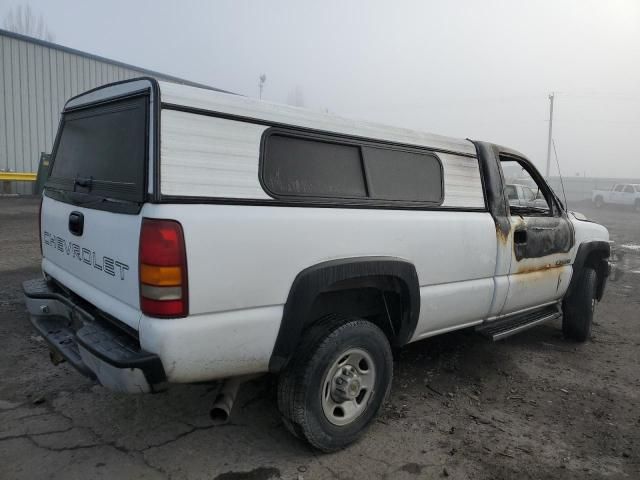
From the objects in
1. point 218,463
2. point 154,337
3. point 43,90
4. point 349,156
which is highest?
point 43,90

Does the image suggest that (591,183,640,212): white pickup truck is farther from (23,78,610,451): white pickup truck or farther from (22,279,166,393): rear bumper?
(22,279,166,393): rear bumper

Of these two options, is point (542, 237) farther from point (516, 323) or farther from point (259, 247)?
point (259, 247)

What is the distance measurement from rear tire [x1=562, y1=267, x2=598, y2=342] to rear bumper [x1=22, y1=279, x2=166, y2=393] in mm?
4321

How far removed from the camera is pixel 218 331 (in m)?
2.35

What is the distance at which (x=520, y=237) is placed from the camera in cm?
404

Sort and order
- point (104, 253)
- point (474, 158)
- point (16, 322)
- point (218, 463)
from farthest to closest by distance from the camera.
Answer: point (16, 322) < point (474, 158) < point (218, 463) < point (104, 253)

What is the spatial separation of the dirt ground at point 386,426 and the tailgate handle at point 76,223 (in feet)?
4.04

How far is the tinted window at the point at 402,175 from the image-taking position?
10.3 ft

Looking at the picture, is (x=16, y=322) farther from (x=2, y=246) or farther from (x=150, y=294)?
(x=2, y=246)

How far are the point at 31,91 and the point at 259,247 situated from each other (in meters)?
17.2


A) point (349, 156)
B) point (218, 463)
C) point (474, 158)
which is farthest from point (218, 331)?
point (474, 158)

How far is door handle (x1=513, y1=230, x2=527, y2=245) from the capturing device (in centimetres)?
400

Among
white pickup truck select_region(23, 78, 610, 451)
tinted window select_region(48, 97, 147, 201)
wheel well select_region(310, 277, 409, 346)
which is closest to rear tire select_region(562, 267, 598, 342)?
white pickup truck select_region(23, 78, 610, 451)

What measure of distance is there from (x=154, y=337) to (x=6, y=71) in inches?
669
